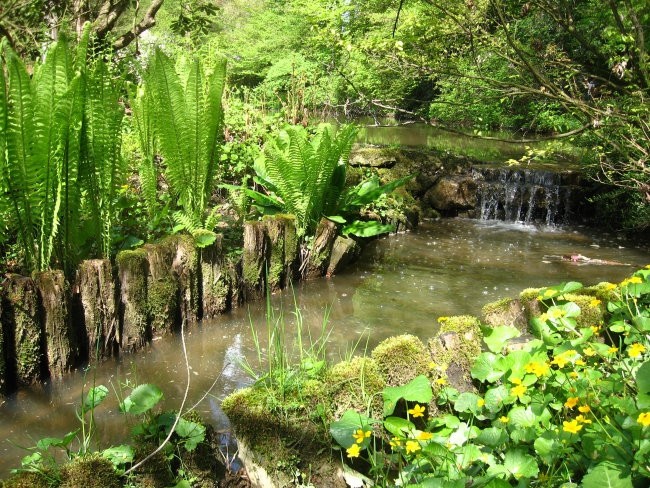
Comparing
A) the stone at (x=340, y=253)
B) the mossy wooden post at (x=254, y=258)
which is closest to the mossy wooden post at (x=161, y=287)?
the mossy wooden post at (x=254, y=258)

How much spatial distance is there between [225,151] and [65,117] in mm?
3034

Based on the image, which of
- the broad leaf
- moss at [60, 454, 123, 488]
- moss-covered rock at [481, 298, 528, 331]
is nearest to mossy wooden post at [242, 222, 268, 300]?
moss-covered rock at [481, 298, 528, 331]

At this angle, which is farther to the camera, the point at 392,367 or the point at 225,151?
the point at 225,151

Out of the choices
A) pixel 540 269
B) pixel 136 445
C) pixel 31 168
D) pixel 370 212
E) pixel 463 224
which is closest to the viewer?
pixel 136 445

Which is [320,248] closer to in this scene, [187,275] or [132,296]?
[187,275]

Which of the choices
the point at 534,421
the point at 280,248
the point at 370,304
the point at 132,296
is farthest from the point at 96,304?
the point at 534,421

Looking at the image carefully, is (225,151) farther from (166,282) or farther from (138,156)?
(166,282)

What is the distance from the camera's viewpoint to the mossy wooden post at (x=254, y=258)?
4176mm

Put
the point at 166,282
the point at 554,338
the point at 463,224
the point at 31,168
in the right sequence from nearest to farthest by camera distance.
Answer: the point at 554,338
the point at 31,168
the point at 166,282
the point at 463,224

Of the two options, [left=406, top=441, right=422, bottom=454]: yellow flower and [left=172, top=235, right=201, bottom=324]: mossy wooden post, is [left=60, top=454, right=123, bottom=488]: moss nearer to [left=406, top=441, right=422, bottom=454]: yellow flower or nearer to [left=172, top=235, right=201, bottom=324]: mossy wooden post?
[left=406, top=441, right=422, bottom=454]: yellow flower

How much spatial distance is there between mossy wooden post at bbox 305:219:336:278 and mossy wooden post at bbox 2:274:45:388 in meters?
2.32

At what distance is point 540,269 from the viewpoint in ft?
17.5

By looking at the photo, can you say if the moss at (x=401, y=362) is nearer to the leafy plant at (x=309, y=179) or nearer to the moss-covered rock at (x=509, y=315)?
the moss-covered rock at (x=509, y=315)

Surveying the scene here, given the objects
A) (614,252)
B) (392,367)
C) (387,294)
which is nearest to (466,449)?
(392,367)
